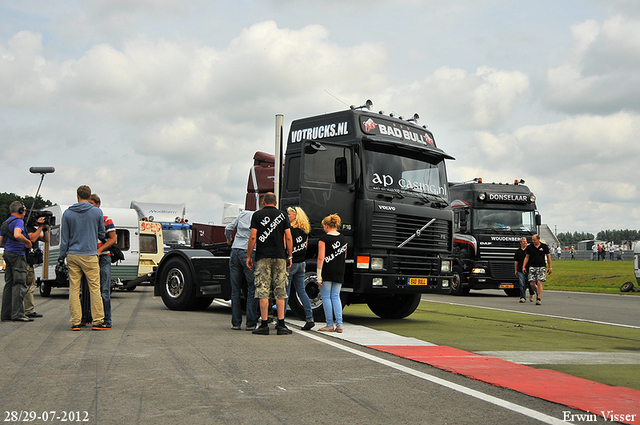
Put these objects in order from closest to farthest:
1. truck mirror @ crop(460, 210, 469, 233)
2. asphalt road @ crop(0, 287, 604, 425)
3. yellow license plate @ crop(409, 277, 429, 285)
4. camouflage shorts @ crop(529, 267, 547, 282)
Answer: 1. asphalt road @ crop(0, 287, 604, 425)
2. yellow license plate @ crop(409, 277, 429, 285)
3. camouflage shorts @ crop(529, 267, 547, 282)
4. truck mirror @ crop(460, 210, 469, 233)

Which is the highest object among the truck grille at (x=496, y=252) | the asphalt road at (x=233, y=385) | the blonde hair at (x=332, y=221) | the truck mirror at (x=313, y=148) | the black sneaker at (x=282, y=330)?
the truck mirror at (x=313, y=148)

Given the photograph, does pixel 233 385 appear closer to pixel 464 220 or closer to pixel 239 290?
pixel 239 290

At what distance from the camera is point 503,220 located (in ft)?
66.9

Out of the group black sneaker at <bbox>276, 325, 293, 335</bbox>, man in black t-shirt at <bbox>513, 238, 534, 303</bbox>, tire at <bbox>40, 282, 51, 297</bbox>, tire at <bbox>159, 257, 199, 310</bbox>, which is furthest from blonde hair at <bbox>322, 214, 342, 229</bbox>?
tire at <bbox>40, 282, 51, 297</bbox>

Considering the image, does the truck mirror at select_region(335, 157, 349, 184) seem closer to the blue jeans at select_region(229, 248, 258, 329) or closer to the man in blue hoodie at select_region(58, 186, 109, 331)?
the blue jeans at select_region(229, 248, 258, 329)

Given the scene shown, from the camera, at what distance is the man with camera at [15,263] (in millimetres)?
9633

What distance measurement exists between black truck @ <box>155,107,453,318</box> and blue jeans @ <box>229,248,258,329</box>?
119 centimetres

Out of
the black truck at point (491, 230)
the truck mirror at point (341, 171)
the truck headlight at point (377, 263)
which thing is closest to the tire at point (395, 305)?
the truck headlight at point (377, 263)

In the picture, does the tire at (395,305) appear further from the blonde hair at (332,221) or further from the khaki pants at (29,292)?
the khaki pants at (29,292)

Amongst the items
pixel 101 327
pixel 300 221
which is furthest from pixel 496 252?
pixel 101 327

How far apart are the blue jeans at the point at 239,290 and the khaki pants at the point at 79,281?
184cm

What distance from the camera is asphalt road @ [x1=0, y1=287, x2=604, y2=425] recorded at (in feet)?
14.3

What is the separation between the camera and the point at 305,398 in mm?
4859

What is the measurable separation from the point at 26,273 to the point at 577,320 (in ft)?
31.9
